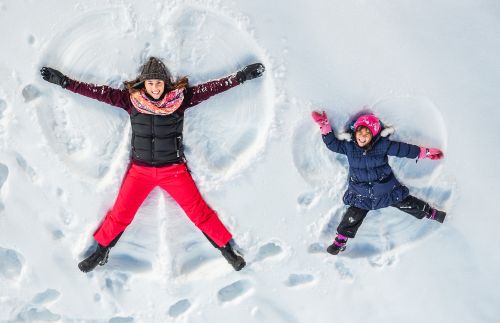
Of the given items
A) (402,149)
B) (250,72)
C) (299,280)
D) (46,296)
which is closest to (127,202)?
(46,296)

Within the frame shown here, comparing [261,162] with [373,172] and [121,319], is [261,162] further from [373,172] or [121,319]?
[121,319]

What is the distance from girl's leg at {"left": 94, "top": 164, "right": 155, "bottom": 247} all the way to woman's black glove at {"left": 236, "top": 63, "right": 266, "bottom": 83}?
94 cm

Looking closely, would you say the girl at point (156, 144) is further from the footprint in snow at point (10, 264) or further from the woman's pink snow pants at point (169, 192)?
the footprint in snow at point (10, 264)

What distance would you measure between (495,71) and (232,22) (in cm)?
200

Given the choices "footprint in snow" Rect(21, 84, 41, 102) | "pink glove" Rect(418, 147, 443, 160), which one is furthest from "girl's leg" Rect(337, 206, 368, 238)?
"footprint in snow" Rect(21, 84, 41, 102)

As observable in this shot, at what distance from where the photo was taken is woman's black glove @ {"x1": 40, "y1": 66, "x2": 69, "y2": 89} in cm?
331

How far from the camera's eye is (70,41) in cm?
345

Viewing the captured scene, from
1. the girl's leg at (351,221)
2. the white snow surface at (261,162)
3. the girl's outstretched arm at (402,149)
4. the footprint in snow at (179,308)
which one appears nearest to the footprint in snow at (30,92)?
the white snow surface at (261,162)

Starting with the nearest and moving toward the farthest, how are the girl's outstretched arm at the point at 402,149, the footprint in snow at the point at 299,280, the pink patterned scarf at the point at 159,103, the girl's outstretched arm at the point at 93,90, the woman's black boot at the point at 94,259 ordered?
the pink patterned scarf at the point at 159,103
the girl's outstretched arm at the point at 93,90
the girl's outstretched arm at the point at 402,149
the woman's black boot at the point at 94,259
the footprint in snow at the point at 299,280

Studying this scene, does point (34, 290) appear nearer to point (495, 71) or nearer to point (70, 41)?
point (70, 41)

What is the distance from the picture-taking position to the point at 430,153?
11.5ft

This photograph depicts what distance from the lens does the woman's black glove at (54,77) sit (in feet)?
10.9

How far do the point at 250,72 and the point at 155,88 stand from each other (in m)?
0.70

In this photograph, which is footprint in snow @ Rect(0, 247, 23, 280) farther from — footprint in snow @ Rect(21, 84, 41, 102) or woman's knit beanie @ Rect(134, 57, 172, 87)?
woman's knit beanie @ Rect(134, 57, 172, 87)
